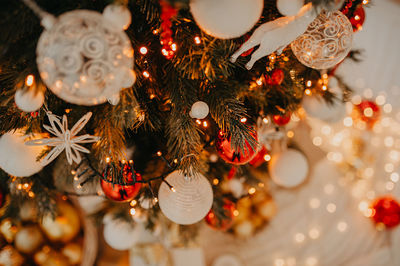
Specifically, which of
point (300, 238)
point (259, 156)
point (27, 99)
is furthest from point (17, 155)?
point (300, 238)

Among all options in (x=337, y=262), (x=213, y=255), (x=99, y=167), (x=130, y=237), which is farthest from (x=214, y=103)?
(x=337, y=262)

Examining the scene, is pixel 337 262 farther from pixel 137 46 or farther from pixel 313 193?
pixel 137 46

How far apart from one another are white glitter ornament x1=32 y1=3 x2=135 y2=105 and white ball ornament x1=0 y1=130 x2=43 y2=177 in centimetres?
28

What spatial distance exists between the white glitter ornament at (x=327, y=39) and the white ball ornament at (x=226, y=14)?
17 cm

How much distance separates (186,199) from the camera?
60 centimetres

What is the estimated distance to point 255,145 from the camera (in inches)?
22.6

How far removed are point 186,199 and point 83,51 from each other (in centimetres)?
35

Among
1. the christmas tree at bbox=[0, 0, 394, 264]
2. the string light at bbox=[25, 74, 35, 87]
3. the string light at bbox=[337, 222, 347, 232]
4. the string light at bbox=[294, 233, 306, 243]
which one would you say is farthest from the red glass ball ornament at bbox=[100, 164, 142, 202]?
the string light at bbox=[337, 222, 347, 232]

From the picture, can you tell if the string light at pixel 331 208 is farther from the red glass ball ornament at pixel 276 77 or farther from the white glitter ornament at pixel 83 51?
the white glitter ornament at pixel 83 51

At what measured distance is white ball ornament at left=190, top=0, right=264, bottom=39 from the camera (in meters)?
0.41

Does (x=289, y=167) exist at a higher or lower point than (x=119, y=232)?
higher

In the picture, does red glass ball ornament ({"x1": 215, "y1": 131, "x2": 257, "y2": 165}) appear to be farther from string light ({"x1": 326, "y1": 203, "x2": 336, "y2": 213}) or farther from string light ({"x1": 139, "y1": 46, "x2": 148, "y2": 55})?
string light ({"x1": 326, "y1": 203, "x2": 336, "y2": 213})

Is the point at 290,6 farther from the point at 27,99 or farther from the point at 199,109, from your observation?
the point at 27,99

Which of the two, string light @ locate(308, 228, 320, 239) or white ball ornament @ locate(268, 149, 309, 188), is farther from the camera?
string light @ locate(308, 228, 320, 239)
